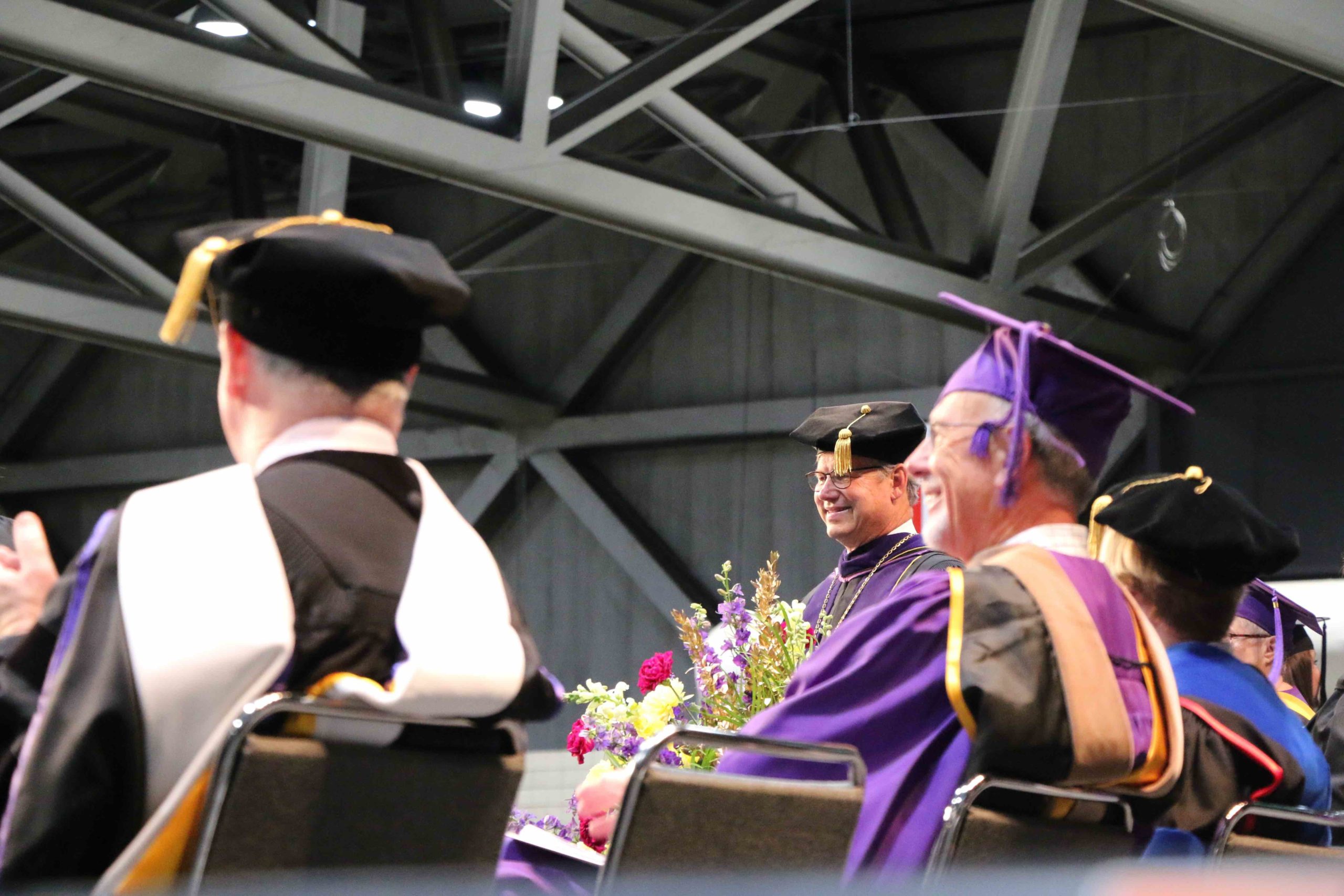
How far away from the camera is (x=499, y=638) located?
1953 mm

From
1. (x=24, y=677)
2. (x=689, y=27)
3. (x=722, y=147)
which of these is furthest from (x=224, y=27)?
(x=24, y=677)

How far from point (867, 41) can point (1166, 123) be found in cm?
185

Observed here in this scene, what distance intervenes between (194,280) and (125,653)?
475 mm

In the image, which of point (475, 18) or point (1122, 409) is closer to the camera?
point (1122, 409)

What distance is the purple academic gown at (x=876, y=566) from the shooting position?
4.58 metres

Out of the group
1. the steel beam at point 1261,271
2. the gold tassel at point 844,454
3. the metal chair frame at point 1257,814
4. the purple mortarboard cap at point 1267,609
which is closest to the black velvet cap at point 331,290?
the metal chair frame at point 1257,814

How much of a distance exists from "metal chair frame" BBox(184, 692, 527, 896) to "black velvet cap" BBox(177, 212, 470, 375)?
439 millimetres

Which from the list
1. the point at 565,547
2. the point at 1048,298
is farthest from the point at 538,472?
the point at 1048,298

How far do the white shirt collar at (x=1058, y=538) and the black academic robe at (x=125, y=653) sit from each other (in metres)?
0.87

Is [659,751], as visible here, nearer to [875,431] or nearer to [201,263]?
[201,263]

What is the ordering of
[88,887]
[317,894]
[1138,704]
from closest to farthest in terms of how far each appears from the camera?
[317,894] → [88,887] → [1138,704]

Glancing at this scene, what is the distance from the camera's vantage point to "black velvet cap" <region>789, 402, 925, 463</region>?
4691mm

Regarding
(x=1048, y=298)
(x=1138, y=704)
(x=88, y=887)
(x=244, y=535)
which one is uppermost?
(x=1048, y=298)

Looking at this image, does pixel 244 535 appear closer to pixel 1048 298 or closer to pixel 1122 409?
pixel 1122 409
